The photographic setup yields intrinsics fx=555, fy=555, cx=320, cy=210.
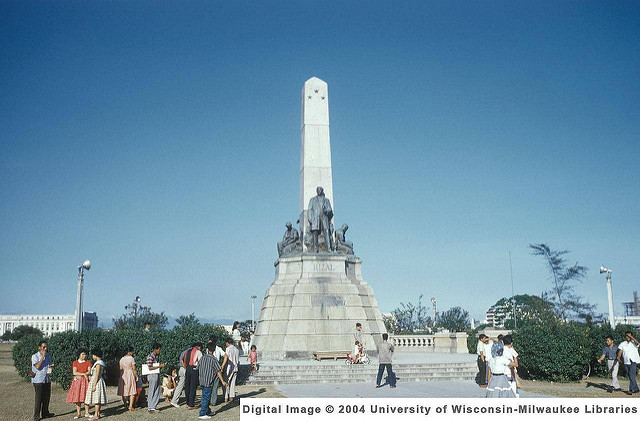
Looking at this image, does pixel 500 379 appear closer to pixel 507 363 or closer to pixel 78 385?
pixel 507 363

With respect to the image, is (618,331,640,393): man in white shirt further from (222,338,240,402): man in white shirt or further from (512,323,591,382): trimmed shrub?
(222,338,240,402): man in white shirt

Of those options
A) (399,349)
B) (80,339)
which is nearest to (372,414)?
(80,339)

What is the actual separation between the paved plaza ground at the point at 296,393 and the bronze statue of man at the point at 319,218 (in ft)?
27.3

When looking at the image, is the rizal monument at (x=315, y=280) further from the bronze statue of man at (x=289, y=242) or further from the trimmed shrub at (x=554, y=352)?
the trimmed shrub at (x=554, y=352)

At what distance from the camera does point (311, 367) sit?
16891 millimetres

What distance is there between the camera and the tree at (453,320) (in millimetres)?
49625

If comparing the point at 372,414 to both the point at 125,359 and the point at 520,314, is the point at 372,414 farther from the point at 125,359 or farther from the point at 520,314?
the point at 520,314

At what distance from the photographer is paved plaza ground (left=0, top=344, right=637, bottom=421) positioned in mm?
12148

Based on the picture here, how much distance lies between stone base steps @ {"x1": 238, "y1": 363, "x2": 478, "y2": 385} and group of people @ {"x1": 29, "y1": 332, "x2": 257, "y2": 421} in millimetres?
2876

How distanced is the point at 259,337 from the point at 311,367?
5287 mm

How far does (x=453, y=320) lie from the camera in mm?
51844

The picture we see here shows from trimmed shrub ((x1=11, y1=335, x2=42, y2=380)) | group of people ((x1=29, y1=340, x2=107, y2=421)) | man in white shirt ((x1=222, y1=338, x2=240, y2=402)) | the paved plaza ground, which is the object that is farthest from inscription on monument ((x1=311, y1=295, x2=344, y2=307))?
group of people ((x1=29, y1=340, x2=107, y2=421))

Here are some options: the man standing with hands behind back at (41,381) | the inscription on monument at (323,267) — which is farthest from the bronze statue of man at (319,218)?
the man standing with hands behind back at (41,381)

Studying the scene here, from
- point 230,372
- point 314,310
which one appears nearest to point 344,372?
point 230,372
